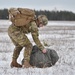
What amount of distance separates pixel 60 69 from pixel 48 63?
53 centimetres

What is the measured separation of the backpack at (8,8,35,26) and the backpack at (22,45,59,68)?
903 mm

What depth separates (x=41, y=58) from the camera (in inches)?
410

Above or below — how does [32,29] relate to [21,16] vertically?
below

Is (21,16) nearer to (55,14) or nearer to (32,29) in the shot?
(32,29)

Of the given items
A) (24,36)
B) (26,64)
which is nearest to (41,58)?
(26,64)

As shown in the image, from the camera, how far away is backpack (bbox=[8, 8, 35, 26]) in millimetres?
10054

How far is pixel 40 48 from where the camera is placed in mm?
10297

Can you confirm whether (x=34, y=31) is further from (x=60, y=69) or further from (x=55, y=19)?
(x=55, y=19)

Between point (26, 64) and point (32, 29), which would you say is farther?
Result: point (26, 64)

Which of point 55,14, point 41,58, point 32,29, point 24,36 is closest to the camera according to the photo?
point 32,29

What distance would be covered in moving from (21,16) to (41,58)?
48.8 inches

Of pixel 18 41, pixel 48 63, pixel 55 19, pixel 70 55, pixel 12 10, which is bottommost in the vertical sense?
pixel 55 19

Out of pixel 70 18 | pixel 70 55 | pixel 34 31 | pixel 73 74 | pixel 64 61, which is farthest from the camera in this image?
pixel 70 18

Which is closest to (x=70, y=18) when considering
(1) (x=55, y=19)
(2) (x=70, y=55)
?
(1) (x=55, y=19)
